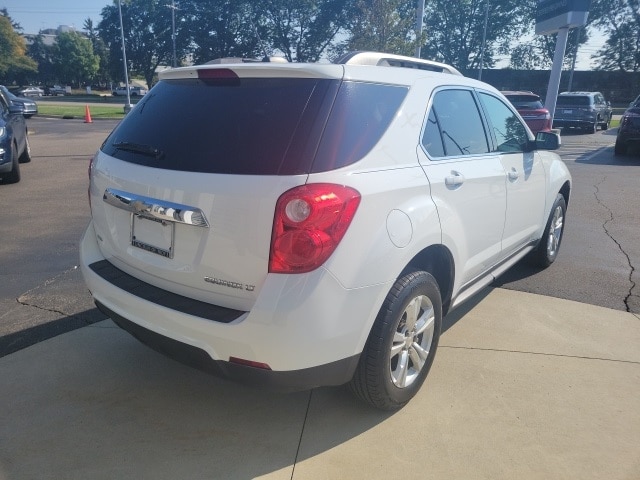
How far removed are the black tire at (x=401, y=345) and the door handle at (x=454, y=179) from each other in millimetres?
548

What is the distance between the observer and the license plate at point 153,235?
238cm

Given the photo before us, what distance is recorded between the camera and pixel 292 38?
5756 cm

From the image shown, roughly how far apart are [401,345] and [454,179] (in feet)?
3.27

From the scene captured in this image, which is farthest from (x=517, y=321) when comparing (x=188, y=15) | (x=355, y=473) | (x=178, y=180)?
(x=188, y=15)

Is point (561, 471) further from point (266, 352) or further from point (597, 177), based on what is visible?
point (597, 177)

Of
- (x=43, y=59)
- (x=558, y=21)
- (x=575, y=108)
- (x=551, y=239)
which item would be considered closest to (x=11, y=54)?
(x=43, y=59)

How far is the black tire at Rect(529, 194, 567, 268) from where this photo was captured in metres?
4.81

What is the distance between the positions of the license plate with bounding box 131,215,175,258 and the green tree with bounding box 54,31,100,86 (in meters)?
98.8

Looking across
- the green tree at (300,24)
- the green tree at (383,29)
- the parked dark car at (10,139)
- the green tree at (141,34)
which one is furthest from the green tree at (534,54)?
the parked dark car at (10,139)

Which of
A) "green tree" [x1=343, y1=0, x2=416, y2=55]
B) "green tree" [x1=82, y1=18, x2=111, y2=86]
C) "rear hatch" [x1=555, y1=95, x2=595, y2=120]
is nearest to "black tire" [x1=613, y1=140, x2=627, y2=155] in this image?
"green tree" [x1=343, y1=0, x2=416, y2=55]

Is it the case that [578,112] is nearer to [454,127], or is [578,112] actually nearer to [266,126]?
[454,127]

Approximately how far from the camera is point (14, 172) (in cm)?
859

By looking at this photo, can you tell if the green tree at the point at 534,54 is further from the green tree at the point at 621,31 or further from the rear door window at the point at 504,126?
the rear door window at the point at 504,126

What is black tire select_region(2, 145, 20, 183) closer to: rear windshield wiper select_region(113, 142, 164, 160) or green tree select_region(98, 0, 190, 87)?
rear windshield wiper select_region(113, 142, 164, 160)
